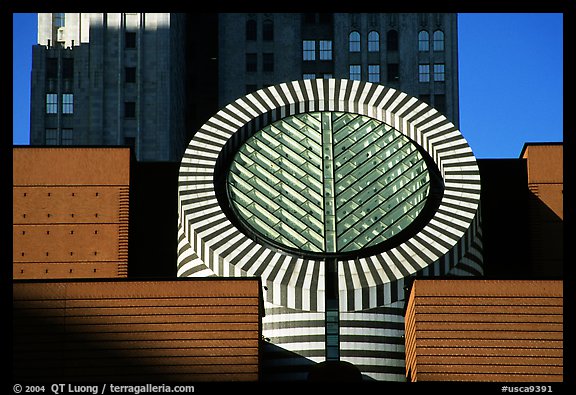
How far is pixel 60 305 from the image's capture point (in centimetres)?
5369

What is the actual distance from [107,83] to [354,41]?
1006 inches

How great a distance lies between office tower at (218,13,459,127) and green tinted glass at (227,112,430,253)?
74381mm

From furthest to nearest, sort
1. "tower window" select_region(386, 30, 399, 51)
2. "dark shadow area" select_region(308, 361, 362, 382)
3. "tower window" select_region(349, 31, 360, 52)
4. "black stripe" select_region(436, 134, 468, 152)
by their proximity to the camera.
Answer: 1. "tower window" select_region(349, 31, 360, 52)
2. "tower window" select_region(386, 30, 399, 51)
3. "black stripe" select_region(436, 134, 468, 152)
4. "dark shadow area" select_region(308, 361, 362, 382)

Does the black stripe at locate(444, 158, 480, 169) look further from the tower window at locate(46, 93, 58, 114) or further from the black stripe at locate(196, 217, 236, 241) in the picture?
the tower window at locate(46, 93, 58, 114)

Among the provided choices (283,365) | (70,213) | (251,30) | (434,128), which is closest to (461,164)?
(434,128)

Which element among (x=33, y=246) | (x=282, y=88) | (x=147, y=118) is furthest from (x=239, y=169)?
(x=147, y=118)

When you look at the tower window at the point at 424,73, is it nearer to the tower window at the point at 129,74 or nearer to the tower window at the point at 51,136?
the tower window at the point at 129,74

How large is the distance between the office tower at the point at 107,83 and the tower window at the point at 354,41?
61.4 feet

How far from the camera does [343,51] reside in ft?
463

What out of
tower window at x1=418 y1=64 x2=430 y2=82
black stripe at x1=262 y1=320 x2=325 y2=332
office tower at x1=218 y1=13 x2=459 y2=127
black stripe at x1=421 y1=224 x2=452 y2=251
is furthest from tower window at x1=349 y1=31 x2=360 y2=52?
black stripe at x1=262 y1=320 x2=325 y2=332

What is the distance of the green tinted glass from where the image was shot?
199ft

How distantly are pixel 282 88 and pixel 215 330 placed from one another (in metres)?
16.2
